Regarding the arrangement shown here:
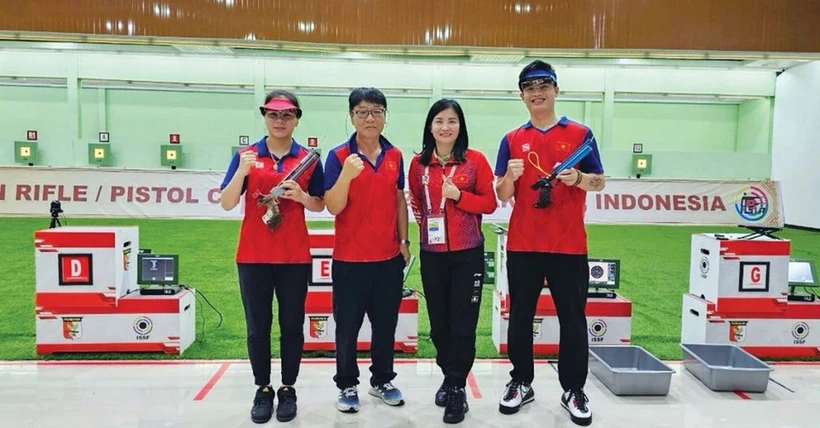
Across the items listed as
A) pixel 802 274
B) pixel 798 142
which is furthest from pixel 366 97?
pixel 798 142

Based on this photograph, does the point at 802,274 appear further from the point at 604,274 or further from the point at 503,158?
the point at 503,158

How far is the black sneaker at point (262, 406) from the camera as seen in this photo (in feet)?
8.27

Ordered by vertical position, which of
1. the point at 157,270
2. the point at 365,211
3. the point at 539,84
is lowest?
the point at 157,270

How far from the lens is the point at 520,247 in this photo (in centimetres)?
256

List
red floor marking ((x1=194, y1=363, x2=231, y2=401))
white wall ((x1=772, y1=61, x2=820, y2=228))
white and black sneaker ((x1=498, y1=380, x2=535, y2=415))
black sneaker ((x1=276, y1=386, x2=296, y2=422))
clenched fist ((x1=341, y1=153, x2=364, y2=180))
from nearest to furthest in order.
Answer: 1. clenched fist ((x1=341, y1=153, x2=364, y2=180))
2. black sneaker ((x1=276, y1=386, x2=296, y2=422))
3. white and black sneaker ((x1=498, y1=380, x2=535, y2=415))
4. red floor marking ((x1=194, y1=363, x2=231, y2=401))
5. white wall ((x1=772, y1=61, x2=820, y2=228))

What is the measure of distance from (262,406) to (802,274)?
366cm

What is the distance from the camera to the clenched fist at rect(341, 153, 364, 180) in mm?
2312

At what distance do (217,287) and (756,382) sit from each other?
4.50 m

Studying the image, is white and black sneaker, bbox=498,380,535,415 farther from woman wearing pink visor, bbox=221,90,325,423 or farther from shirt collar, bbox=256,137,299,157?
shirt collar, bbox=256,137,299,157

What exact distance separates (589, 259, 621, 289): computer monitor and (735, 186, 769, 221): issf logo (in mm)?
879

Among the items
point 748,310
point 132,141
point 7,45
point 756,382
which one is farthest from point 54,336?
point 132,141

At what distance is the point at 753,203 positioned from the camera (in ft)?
11.4

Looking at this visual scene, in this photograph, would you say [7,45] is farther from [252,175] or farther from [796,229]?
[796,229]

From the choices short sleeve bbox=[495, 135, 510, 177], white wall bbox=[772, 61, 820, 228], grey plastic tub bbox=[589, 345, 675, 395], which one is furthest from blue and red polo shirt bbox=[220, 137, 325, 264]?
white wall bbox=[772, 61, 820, 228]
